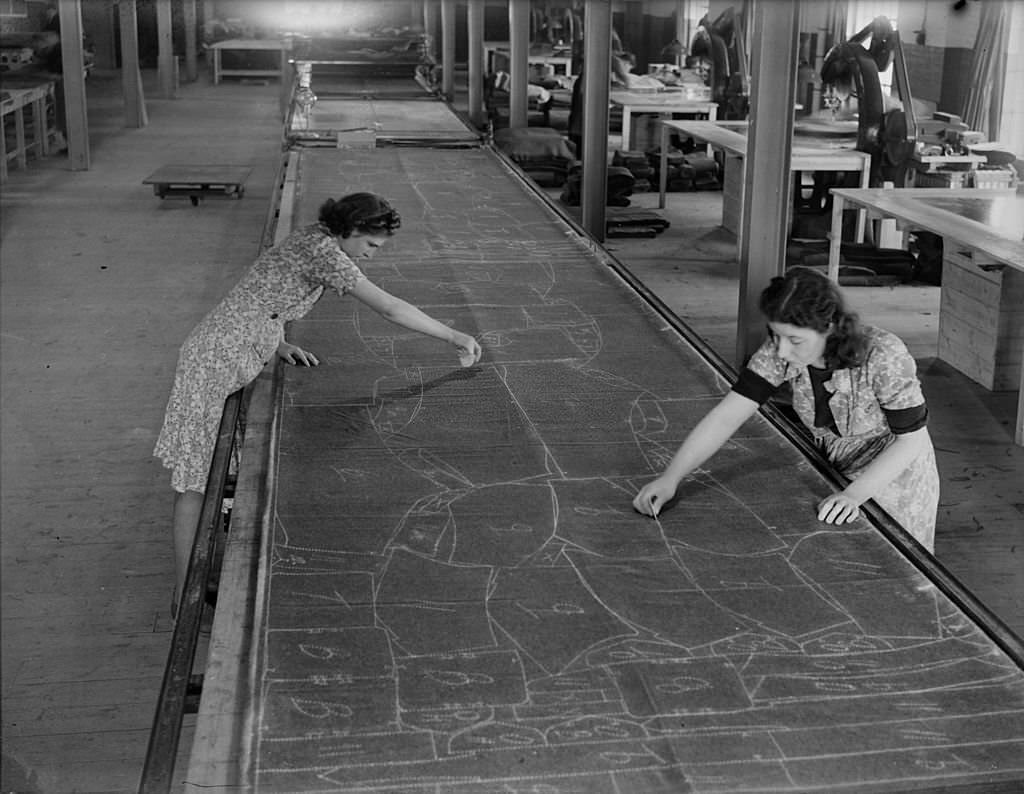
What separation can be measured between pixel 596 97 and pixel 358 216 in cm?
680

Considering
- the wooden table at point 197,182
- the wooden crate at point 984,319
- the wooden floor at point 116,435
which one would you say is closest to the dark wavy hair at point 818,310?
the wooden floor at point 116,435

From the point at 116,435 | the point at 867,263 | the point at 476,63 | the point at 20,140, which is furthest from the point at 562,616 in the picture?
the point at 476,63

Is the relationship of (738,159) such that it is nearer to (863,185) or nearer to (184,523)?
(863,185)

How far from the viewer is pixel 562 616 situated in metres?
2.85

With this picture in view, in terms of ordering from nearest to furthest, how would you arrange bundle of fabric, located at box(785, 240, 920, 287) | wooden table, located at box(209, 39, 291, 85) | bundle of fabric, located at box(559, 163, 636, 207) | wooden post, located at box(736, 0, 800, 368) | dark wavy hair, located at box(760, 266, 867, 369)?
dark wavy hair, located at box(760, 266, 867, 369)
wooden post, located at box(736, 0, 800, 368)
bundle of fabric, located at box(785, 240, 920, 287)
bundle of fabric, located at box(559, 163, 636, 207)
wooden table, located at box(209, 39, 291, 85)

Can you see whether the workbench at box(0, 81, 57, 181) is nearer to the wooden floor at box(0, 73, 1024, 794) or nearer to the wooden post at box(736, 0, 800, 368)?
the wooden floor at box(0, 73, 1024, 794)

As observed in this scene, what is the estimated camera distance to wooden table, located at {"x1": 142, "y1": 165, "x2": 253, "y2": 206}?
41.7 feet

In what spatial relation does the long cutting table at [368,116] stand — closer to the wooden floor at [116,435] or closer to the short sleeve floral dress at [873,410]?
the wooden floor at [116,435]

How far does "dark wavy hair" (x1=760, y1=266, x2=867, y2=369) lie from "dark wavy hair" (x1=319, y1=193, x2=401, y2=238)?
56.2 inches

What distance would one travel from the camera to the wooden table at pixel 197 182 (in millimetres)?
12703

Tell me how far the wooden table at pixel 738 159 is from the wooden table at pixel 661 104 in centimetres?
176

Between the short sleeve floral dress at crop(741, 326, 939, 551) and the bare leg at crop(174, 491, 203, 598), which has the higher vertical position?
the short sleeve floral dress at crop(741, 326, 939, 551)

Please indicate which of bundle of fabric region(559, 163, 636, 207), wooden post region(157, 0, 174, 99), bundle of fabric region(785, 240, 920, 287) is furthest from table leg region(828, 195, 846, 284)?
wooden post region(157, 0, 174, 99)

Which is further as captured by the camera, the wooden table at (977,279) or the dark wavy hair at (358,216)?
the wooden table at (977,279)
